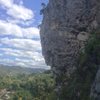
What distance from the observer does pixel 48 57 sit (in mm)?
48906

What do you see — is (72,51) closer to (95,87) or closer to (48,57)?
(48,57)

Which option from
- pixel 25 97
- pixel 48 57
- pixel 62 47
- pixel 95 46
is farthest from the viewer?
pixel 25 97

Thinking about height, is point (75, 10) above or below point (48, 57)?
above

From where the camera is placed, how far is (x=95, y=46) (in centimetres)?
3416

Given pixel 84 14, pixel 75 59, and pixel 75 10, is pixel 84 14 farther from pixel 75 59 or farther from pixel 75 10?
pixel 75 59

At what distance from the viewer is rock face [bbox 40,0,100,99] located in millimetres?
39375

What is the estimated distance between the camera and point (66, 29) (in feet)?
137

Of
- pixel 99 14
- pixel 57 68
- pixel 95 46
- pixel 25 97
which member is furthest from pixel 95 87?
pixel 25 97

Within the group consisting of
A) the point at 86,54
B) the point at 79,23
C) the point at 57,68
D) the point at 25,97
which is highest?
the point at 79,23

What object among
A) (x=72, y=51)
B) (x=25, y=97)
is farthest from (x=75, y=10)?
(x=25, y=97)

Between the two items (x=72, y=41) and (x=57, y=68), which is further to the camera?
(x=57, y=68)

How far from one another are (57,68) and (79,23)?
27.6ft

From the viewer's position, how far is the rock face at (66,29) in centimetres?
3938

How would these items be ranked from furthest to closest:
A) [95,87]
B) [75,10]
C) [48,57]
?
[48,57]
[75,10]
[95,87]
